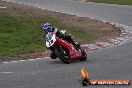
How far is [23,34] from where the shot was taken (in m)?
21.9

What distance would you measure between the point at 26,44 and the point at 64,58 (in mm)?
4508

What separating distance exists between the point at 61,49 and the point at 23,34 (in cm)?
635

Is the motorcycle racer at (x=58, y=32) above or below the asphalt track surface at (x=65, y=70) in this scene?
above

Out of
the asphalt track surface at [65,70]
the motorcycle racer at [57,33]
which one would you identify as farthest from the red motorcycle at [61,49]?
the asphalt track surface at [65,70]

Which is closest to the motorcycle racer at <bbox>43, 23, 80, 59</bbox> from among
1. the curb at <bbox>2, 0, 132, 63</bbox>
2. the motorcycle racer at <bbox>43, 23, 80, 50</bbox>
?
the motorcycle racer at <bbox>43, 23, 80, 50</bbox>

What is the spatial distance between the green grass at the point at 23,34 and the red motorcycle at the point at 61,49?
2.50 metres

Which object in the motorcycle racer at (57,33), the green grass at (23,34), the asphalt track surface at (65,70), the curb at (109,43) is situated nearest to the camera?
the asphalt track surface at (65,70)

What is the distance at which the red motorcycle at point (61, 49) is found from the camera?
617 inches

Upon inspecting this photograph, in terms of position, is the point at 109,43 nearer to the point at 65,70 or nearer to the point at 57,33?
the point at 57,33

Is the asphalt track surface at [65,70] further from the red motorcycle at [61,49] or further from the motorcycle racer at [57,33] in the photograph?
the motorcycle racer at [57,33]

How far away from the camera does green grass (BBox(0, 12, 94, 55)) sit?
62.2 feet

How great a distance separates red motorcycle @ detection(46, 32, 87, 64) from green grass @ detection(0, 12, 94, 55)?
250 centimetres

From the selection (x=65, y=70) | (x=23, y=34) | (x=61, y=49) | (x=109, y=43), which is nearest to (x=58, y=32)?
(x=61, y=49)

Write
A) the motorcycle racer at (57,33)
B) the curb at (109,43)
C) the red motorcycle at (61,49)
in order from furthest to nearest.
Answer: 1. the curb at (109,43)
2. the motorcycle racer at (57,33)
3. the red motorcycle at (61,49)
